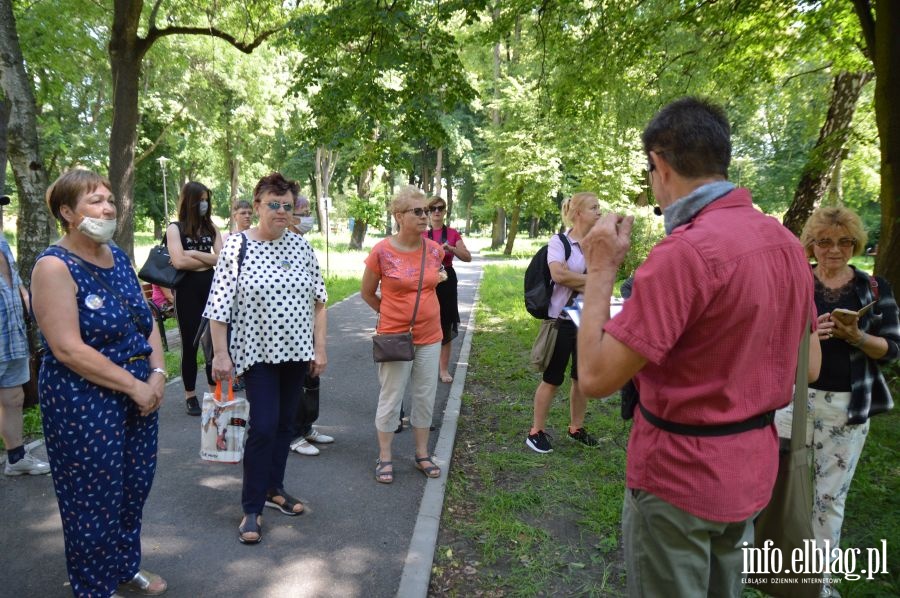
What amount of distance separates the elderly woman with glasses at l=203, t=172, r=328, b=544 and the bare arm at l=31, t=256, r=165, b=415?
803 millimetres

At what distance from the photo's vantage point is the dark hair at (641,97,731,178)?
65.3 inches

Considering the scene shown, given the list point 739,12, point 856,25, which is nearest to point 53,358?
point 739,12

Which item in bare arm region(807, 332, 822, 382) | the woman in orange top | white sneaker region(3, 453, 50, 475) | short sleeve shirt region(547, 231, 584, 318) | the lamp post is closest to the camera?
bare arm region(807, 332, 822, 382)

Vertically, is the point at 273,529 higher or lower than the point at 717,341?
lower

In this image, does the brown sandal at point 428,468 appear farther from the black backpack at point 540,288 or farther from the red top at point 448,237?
the red top at point 448,237

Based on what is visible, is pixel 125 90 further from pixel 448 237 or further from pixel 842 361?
pixel 842 361

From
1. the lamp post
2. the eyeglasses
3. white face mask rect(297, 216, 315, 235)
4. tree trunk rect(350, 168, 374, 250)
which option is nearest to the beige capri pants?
white face mask rect(297, 216, 315, 235)

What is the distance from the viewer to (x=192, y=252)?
4.94 m

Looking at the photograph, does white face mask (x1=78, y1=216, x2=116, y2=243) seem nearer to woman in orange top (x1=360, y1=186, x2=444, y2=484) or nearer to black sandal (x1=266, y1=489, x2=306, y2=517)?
woman in orange top (x1=360, y1=186, x2=444, y2=484)

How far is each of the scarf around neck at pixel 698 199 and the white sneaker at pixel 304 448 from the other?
3.81m

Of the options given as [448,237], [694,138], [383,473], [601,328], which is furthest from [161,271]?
[694,138]

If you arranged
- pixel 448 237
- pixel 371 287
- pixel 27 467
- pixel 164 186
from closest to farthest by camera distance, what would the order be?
pixel 27 467, pixel 371 287, pixel 448 237, pixel 164 186

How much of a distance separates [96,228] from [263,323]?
40.6 inches

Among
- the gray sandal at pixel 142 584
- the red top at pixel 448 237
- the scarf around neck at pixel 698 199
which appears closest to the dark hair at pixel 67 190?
the gray sandal at pixel 142 584
